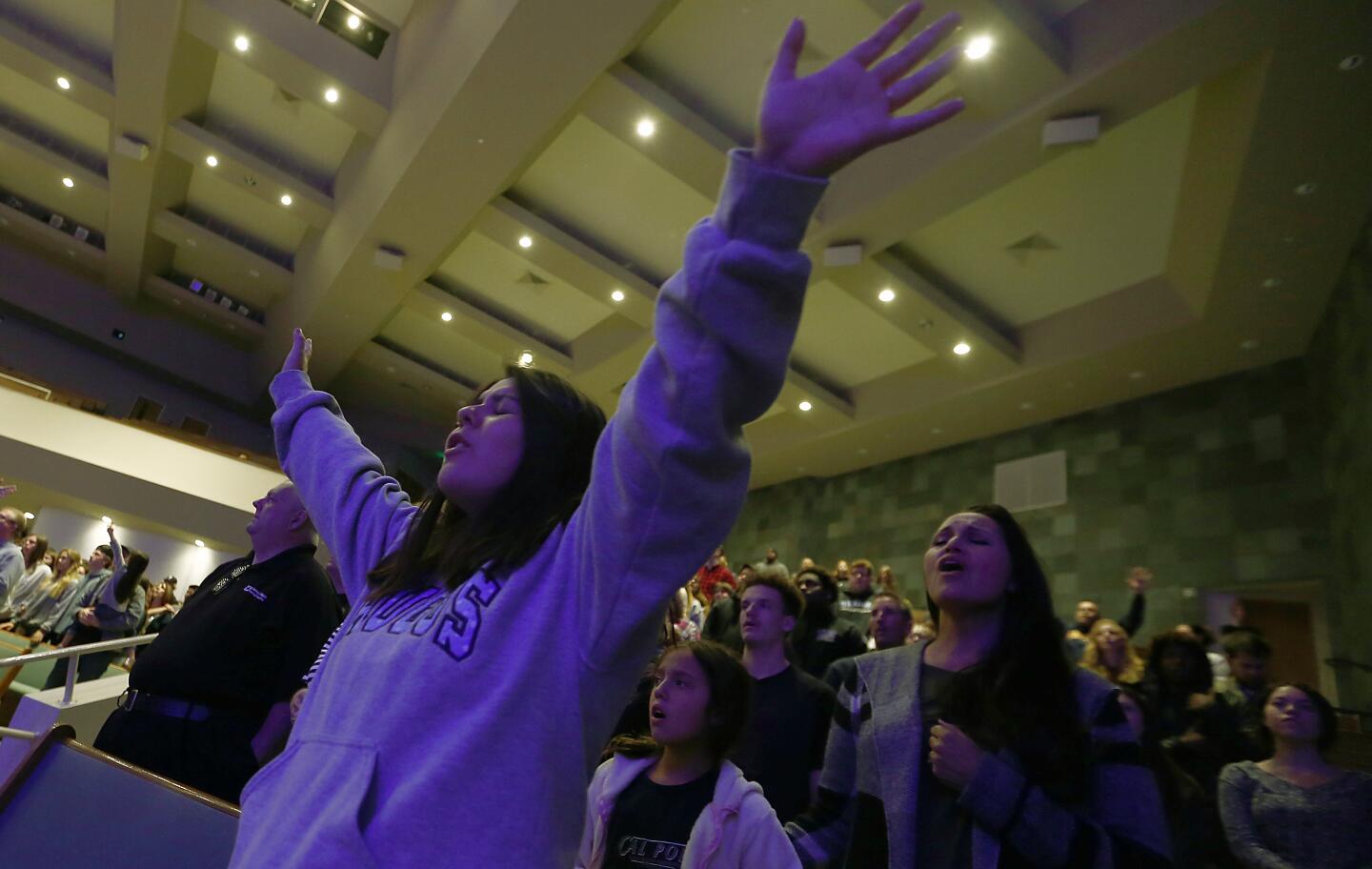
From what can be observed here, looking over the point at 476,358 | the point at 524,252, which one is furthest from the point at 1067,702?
the point at 476,358

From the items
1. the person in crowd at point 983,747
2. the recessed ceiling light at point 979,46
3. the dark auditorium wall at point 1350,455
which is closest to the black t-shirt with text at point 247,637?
the person in crowd at point 983,747

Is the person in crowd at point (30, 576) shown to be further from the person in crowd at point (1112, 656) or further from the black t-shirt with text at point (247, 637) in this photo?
the person in crowd at point (1112, 656)

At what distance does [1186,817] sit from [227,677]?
347cm

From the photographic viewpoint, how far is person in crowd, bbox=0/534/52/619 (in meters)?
7.19

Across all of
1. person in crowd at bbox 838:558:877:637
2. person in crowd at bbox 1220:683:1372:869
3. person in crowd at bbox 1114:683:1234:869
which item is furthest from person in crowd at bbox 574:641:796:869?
person in crowd at bbox 838:558:877:637

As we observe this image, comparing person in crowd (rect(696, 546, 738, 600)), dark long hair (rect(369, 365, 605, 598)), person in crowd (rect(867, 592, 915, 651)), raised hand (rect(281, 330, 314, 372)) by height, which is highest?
person in crowd (rect(696, 546, 738, 600))

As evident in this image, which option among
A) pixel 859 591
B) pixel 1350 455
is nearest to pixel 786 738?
pixel 859 591

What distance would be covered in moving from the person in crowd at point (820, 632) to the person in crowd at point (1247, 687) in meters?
1.66

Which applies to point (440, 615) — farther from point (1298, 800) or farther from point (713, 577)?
point (713, 577)

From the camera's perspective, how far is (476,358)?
1386 centimetres

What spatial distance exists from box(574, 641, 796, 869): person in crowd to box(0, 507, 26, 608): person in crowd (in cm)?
507

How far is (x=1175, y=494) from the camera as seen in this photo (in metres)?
9.26

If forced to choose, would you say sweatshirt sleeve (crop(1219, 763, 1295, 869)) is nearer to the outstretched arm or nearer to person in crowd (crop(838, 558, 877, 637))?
the outstretched arm

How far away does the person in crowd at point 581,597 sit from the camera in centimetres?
76
